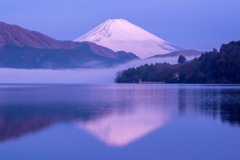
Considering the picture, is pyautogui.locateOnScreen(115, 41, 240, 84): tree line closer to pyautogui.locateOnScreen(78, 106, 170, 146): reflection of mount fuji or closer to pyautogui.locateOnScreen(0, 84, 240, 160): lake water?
pyautogui.locateOnScreen(78, 106, 170, 146): reflection of mount fuji

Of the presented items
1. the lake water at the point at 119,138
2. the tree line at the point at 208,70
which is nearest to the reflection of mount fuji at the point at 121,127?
the lake water at the point at 119,138

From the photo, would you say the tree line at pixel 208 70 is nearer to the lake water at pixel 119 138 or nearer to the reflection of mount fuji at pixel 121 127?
the reflection of mount fuji at pixel 121 127

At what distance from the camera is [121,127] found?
46.6 ft

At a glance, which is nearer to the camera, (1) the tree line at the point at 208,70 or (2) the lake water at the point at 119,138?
(2) the lake water at the point at 119,138

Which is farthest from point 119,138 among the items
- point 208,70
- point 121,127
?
point 208,70

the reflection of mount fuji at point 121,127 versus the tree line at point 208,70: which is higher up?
the tree line at point 208,70

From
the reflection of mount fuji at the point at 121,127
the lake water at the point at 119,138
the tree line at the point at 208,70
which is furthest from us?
the tree line at the point at 208,70

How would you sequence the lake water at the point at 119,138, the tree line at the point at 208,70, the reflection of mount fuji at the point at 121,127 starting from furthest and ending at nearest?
the tree line at the point at 208,70 < the reflection of mount fuji at the point at 121,127 < the lake water at the point at 119,138

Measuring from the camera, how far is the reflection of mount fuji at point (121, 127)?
11.8m

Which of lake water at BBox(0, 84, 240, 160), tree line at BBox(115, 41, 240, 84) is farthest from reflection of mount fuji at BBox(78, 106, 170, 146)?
tree line at BBox(115, 41, 240, 84)

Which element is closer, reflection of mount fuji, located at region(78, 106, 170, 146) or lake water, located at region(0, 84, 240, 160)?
lake water, located at region(0, 84, 240, 160)

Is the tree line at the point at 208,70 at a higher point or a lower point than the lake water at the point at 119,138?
higher

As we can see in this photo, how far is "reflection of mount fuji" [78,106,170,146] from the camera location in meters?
11.8

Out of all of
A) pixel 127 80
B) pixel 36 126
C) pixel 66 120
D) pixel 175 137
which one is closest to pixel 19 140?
pixel 36 126
